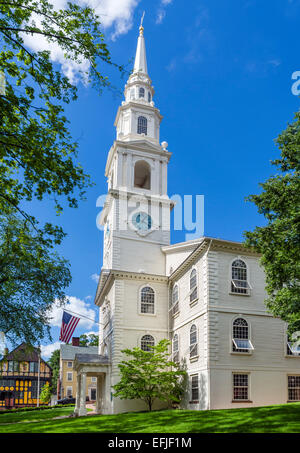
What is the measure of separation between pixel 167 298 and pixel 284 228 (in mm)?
17086

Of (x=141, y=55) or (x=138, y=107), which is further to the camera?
(x=141, y=55)

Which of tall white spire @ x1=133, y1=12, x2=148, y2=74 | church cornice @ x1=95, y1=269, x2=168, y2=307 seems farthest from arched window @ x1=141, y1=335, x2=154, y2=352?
tall white spire @ x1=133, y1=12, x2=148, y2=74

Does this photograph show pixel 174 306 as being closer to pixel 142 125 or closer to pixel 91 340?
pixel 142 125

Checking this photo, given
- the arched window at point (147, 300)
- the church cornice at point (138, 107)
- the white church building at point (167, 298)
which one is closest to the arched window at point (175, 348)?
the white church building at point (167, 298)

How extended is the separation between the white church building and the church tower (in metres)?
0.09

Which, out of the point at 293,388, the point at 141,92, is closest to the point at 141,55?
the point at 141,92

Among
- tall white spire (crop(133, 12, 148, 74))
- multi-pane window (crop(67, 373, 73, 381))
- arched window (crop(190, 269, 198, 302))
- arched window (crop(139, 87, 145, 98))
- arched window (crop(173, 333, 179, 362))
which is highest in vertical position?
tall white spire (crop(133, 12, 148, 74))

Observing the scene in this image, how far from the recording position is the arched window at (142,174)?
39459 mm

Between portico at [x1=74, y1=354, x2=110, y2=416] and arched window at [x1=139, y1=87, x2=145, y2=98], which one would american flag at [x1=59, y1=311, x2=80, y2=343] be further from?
arched window at [x1=139, y1=87, x2=145, y2=98]

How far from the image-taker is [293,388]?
24.4 metres

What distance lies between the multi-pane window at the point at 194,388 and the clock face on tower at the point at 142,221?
14141 mm

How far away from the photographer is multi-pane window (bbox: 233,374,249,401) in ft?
76.6

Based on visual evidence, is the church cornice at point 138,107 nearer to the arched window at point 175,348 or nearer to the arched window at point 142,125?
the arched window at point 142,125
